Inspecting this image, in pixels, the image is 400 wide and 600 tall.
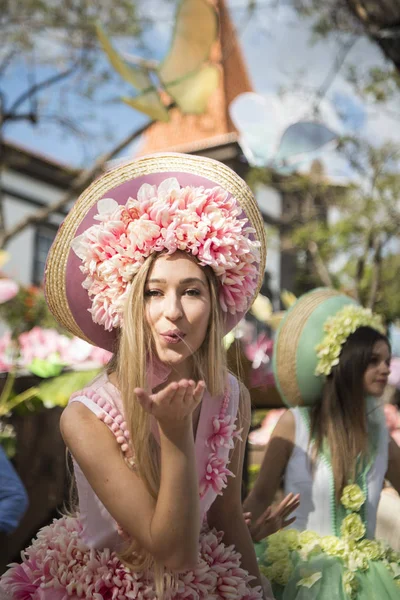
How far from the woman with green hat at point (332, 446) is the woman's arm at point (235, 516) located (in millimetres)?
580

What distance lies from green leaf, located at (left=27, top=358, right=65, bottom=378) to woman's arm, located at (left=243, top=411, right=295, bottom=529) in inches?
85.5

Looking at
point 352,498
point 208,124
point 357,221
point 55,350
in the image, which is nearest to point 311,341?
point 352,498

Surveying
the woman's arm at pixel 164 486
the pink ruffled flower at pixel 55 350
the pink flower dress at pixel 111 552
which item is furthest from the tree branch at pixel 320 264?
the woman's arm at pixel 164 486

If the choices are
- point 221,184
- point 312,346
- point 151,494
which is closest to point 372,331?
point 312,346

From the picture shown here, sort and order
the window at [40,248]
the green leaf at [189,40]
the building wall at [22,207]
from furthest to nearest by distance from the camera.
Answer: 1. the window at [40,248]
2. the building wall at [22,207]
3. the green leaf at [189,40]

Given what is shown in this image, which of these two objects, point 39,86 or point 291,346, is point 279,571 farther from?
point 39,86

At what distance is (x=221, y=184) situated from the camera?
73.1 inches

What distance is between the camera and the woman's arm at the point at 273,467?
2732 mm

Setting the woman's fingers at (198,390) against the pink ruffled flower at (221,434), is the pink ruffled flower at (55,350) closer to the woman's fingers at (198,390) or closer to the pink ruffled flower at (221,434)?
the pink ruffled flower at (221,434)

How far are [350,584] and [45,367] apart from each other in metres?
2.78

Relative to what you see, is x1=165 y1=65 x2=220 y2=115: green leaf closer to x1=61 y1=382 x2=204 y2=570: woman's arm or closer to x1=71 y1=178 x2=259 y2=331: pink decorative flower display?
x1=71 y1=178 x2=259 y2=331: pink decorative flower display

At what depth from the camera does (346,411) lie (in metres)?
2.87

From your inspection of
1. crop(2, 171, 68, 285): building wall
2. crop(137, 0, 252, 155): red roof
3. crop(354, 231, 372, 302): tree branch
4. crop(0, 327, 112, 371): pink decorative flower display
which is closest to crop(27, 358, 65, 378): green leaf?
crop(0, 327, 112, 371): pink decorative flower display

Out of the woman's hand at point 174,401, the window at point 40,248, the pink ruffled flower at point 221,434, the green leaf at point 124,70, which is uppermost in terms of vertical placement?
the window at point 40,248
